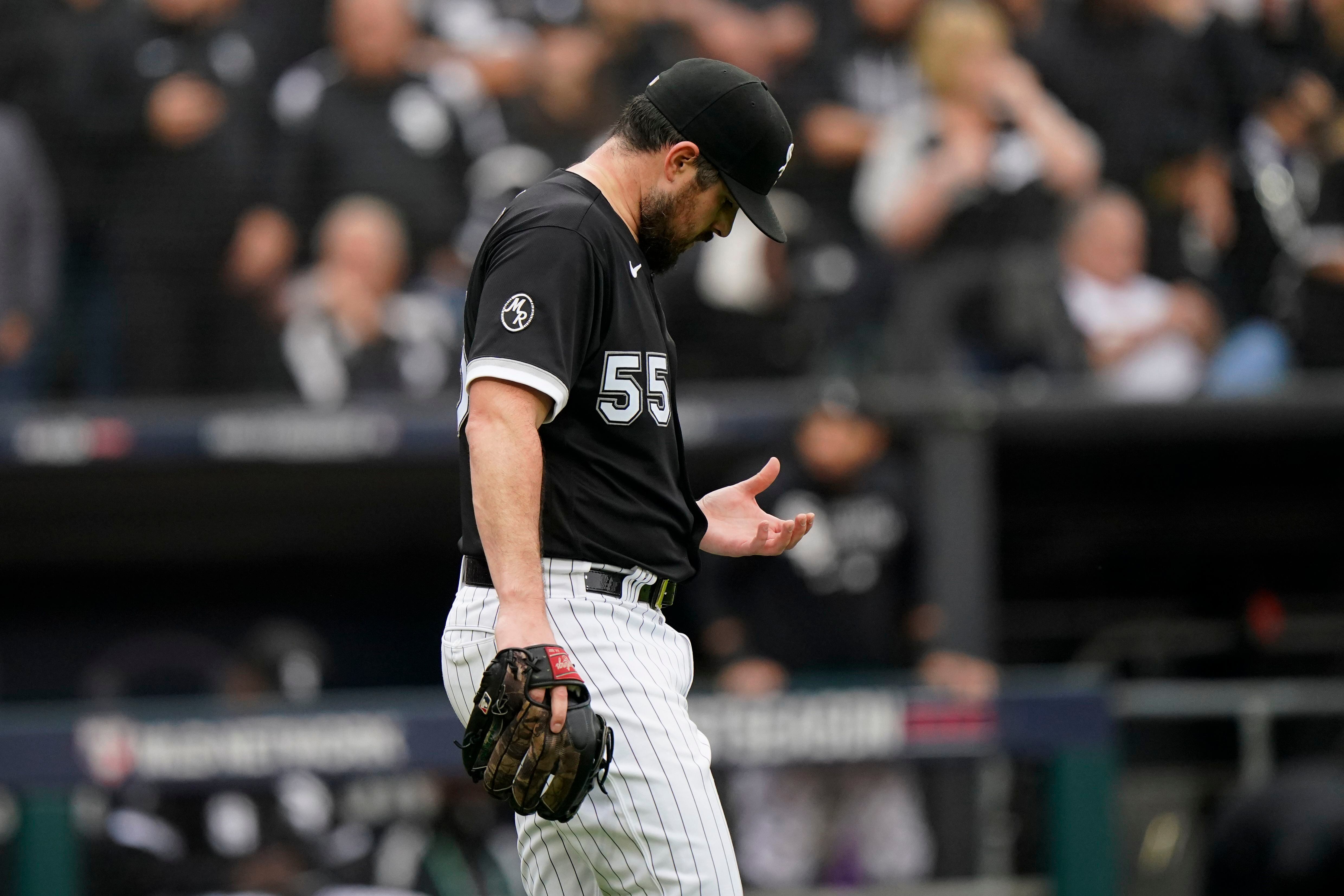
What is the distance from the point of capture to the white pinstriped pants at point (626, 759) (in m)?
2.54

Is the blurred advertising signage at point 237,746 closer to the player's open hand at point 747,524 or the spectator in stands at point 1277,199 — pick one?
the player's open hand at point 747,524

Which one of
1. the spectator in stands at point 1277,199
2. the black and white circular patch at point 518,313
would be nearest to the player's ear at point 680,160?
the black and white circular patch at point 518,313

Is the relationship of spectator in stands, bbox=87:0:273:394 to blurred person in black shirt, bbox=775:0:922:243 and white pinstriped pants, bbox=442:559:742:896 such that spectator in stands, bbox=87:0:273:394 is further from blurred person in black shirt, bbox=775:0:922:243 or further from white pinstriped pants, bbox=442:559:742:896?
white pinstriped pants, bbox=442:559:742:896

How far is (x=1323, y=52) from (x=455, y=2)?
364 centimetres

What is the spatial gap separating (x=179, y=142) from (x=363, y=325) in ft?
3.88

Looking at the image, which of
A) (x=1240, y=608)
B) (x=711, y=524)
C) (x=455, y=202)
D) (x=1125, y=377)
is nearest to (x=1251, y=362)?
(x=1125, y=377)

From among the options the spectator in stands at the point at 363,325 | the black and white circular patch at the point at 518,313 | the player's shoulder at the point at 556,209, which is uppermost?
→ the spectator in stands at the point at 363,325

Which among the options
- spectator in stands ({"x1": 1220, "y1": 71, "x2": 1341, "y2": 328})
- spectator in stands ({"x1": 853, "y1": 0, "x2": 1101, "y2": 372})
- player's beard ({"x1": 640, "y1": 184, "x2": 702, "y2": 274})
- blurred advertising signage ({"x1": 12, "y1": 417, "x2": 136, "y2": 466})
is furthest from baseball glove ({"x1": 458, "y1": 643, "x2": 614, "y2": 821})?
spectator in stands ({"x1": 1220, "y1": 71, "x2": 1341, "y2": 328})

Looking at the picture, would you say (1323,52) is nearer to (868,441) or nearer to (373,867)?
(868,441)

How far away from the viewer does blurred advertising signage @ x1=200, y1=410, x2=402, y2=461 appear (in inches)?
238

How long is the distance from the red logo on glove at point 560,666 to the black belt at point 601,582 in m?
0.18

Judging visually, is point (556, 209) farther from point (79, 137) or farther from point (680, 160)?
point (79, 137)

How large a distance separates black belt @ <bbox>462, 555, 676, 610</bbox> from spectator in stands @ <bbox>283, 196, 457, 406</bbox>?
3691 millimetres

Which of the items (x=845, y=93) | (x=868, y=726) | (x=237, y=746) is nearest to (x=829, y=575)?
(x=868, y=726)
